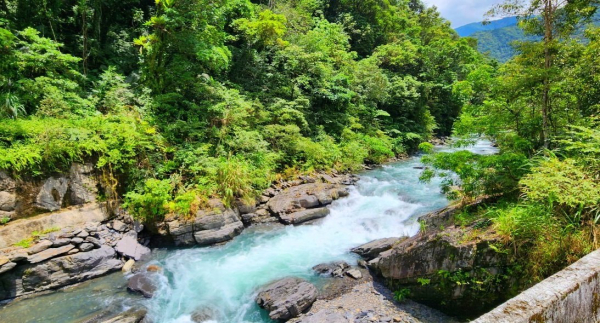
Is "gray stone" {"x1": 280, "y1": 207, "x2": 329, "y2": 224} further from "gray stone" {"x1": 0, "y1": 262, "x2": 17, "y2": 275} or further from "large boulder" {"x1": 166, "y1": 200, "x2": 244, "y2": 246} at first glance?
"gray stone" {"x1": 0, "y1": 262, "x2": 17, "y2": 275}

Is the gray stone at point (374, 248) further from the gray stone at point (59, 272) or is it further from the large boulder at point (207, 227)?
Answer: the gray stone at point (59, 272)

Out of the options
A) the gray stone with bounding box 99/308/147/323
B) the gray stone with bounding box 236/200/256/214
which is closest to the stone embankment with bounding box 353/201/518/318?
the gray stone with bounding box 236/200/256/214

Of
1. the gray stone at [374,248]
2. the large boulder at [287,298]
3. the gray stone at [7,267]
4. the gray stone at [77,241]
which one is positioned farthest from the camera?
the gray stone at [374,248]

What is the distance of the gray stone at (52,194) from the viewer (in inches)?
322

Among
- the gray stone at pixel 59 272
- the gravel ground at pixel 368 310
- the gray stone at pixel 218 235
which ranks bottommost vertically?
the gravel ground at pixel 368 310

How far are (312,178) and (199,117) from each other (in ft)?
19.4

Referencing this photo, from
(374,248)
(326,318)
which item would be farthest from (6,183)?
(374,248)

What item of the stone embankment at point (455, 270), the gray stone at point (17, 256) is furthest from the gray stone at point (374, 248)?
the gray stone at point (17, 256)

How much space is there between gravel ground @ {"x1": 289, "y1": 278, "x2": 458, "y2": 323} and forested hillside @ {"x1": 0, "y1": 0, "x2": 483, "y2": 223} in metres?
5.46

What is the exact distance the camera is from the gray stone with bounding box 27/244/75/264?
707 cm

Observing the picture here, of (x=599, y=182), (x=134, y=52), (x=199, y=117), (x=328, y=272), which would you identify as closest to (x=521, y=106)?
(x=599, y=182)

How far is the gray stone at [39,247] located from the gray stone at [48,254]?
0.33 feet

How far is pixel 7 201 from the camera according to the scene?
760 centimetres

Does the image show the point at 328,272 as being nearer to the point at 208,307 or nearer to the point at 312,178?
the point at 208,307
